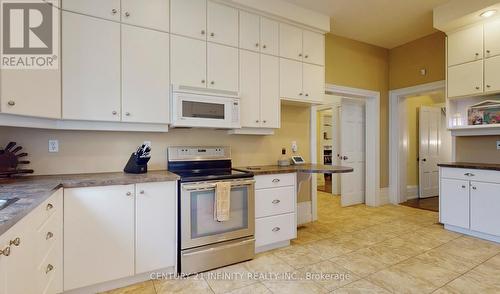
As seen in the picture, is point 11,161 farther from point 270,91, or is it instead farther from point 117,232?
point 270,91

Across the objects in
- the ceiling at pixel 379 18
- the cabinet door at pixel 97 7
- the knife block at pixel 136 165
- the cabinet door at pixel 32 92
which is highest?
the ceiling at pixel 379 18

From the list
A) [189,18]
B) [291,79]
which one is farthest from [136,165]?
[291,79]

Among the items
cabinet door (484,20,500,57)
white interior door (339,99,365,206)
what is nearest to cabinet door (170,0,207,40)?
white interior door (339,99,365,206)

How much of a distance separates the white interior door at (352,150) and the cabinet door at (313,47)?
1709mm

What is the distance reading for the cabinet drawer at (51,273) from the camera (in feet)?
4.84

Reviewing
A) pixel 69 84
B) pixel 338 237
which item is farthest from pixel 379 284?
pixel 69 84

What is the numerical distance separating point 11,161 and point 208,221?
1.65m

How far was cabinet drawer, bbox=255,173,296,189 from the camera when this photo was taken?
8.90 ft

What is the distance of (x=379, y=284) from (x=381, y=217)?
2.16m

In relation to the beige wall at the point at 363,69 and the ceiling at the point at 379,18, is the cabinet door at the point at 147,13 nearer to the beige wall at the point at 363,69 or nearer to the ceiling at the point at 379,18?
the ceiling at the point at 379,18

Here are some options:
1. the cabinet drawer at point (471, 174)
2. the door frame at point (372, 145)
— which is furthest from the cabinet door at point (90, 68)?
the cabinet drawer at point (471, 174)

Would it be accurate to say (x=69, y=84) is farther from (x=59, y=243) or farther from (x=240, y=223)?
(x=240, y=223)

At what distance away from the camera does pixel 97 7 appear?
2.21 metres

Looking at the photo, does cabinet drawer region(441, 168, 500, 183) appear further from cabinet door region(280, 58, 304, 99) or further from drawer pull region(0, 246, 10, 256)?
drawer pull region(0, 246, 10, 256)
